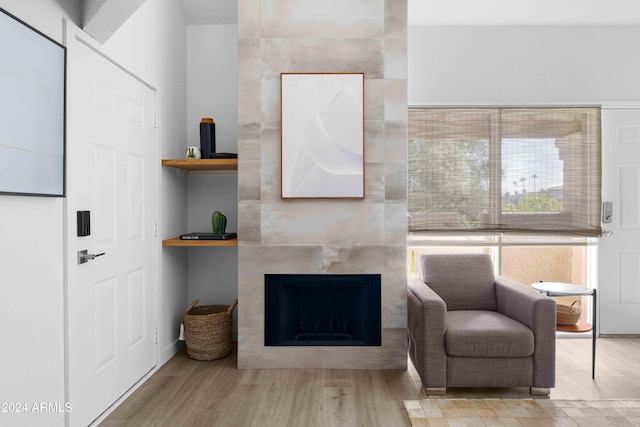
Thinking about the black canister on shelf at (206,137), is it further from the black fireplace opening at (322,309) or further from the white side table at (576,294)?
the white side table at (576,294)

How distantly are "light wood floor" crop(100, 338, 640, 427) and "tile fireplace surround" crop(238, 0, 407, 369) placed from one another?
18 centimetres

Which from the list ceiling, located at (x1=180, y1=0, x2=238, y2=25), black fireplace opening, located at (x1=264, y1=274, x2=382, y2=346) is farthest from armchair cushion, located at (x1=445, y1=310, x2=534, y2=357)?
ceiling, located at (x1=180, y1=0, x2=238, y2=25)

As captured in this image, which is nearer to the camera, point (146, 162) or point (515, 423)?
point (515, 423)

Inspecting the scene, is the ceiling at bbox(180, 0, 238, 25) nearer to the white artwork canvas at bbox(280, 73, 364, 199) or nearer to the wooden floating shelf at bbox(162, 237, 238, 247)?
the white artwork canvas at bbox(280, 73, 364, 199)

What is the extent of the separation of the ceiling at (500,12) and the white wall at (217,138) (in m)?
0.15

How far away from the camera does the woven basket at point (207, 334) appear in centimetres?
322

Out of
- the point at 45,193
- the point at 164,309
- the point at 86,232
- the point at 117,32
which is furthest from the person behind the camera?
the point at 164,309

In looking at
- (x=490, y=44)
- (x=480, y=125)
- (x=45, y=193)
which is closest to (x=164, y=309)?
(x=45, y=193)

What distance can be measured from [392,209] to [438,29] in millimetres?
1794

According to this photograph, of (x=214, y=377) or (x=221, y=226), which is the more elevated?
(x=221, y=226)

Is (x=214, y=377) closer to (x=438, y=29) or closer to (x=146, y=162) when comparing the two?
(x=146, y=162)

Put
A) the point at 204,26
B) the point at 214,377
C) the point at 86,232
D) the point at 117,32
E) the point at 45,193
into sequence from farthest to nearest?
the point at 204,26
the point at 214,377
the point at 117,32
the point at 86,232
the point at 45,193

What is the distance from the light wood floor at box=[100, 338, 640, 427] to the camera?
93.3 inches

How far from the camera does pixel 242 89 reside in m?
3.07
